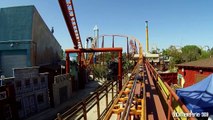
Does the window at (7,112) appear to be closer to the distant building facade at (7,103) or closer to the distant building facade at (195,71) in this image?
the distant building facade at (7,103)

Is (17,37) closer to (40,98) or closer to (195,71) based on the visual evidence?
(40,98)

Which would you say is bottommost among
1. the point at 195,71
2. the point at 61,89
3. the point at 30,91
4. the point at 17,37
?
the point at 61,89

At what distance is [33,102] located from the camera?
16625mm

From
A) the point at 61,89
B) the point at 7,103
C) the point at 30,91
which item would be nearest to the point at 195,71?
the point at 61,89

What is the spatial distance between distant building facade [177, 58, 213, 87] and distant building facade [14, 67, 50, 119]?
1465cm

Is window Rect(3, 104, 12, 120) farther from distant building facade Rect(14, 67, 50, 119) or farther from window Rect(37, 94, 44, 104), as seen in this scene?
window Rect(37, 94, 44, 104)

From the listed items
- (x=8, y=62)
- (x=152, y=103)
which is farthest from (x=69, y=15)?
(x=152, y=103)

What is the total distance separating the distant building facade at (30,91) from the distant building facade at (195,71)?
14646mm

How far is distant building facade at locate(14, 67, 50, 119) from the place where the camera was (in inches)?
607

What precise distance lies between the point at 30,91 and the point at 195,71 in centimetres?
1644

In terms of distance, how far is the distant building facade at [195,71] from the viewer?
779 inches

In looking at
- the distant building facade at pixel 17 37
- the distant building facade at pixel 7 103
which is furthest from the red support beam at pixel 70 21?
the distant building facade at pixel 7 103

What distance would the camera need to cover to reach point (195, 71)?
22297 mm

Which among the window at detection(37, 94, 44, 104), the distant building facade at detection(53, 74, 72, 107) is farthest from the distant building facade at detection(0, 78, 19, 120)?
the distant building facade at detection(53, 74, 72, 107)
